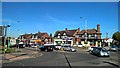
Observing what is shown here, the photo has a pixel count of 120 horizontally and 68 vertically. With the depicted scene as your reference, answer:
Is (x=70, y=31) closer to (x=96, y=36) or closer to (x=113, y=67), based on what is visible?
(x=96, y=36)

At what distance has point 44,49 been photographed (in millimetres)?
56312

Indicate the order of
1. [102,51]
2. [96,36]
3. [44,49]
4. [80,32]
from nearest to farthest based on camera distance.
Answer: [102,51], [44,49], [96,36], [80,32]

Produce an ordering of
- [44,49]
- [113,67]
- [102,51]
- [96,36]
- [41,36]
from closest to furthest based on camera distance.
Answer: [113,67] < [102,51] < [44,49] < [96,36] < [41,36]

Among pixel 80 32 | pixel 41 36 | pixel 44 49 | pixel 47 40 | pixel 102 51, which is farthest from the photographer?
pixel 41 36

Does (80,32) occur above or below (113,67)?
above

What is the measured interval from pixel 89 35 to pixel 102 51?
57289mm

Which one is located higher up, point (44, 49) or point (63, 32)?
point (63, 32)

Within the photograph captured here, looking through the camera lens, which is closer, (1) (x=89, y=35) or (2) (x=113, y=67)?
(2) (x=113, y=67)

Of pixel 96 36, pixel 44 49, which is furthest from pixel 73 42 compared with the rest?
pixel 44 49

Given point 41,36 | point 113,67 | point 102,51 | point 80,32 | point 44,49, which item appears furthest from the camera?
point 41,36

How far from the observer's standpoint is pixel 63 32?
346 ft

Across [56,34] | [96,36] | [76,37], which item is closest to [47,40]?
[56,34]

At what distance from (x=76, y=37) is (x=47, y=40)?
17.4 m

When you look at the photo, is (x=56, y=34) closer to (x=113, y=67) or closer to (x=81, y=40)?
(x=81, y=40)
